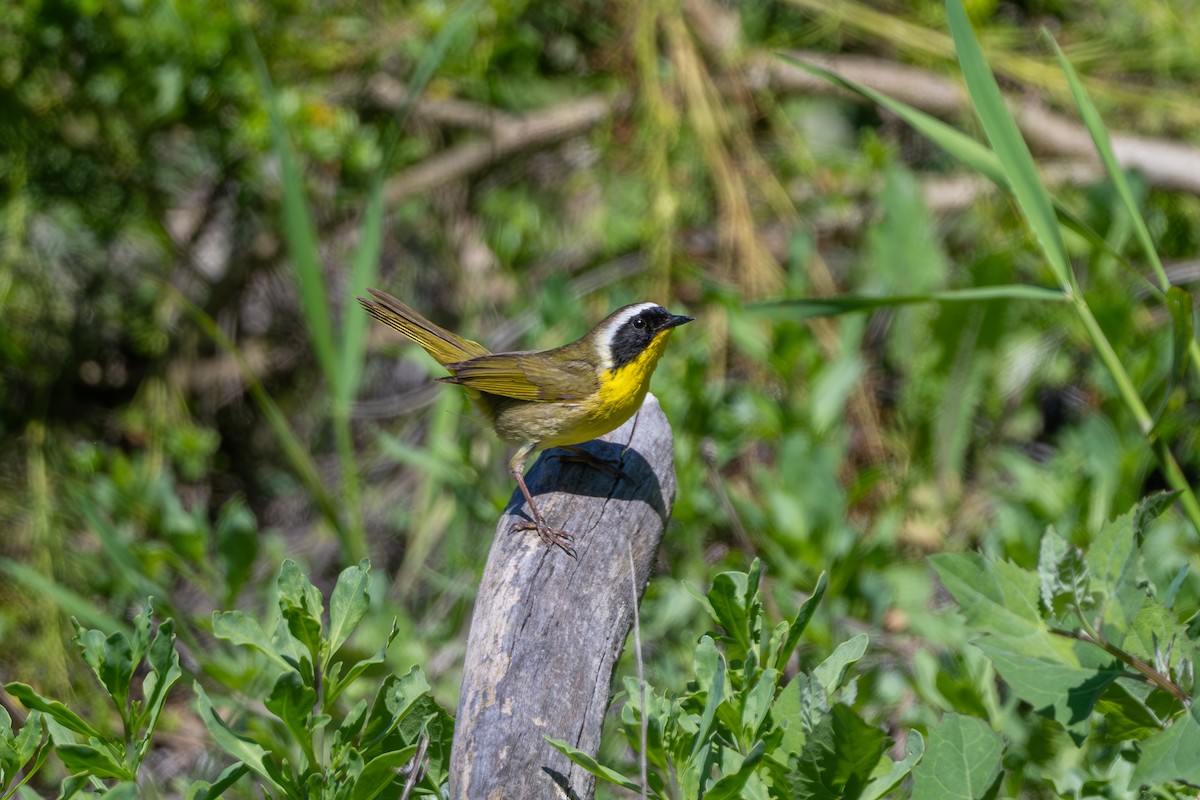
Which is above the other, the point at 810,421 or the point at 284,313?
the point at 284,313

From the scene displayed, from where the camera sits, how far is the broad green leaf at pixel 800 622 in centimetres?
192

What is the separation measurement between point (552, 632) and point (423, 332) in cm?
154

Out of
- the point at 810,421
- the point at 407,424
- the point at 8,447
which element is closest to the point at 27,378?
the point at 8,447

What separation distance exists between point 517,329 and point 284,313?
5.63 feet

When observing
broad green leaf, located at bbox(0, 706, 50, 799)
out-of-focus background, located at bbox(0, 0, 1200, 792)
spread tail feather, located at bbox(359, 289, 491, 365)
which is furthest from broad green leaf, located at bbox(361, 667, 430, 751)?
out-of-focus background, located at bbox(0, 0, 1200, 792)

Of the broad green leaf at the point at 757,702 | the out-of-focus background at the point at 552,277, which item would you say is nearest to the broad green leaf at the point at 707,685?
the broad green leaf at the point at 757,702

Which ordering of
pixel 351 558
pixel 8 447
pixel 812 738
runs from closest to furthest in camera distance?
pixel 812 738, pixel 351 558, pixel 8 447

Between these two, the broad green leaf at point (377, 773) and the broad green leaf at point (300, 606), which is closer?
the broad green leaf at point (377, 773)

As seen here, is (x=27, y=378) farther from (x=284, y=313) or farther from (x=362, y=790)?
(x=362, y=790)

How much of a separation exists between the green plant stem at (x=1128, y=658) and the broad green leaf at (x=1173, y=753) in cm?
8

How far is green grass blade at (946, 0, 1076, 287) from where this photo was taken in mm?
2297

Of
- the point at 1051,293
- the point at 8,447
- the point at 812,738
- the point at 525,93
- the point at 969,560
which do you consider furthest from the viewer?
the point at 525,93

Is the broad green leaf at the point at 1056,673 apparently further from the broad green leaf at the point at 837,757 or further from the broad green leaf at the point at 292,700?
the broad green leaf at the point at 292,700

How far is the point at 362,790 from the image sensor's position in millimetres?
1825
